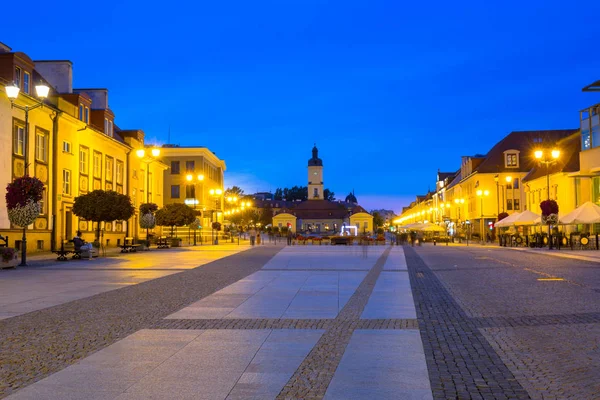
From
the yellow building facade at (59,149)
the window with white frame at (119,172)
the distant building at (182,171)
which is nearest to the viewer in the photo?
the yellow building facade at (59,149)

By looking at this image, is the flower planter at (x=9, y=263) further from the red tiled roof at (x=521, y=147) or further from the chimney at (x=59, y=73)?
the red tiled roof at (x=521, y=147)

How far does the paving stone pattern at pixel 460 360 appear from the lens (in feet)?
20.2

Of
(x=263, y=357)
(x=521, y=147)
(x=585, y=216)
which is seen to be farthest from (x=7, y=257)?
(x=521, y=147)

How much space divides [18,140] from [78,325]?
27.4m

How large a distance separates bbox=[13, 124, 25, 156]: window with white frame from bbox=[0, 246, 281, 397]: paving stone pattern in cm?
2042

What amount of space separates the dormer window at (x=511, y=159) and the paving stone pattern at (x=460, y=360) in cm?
7278

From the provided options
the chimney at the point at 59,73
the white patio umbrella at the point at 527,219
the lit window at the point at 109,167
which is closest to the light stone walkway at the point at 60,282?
the chimney at the point at 59,73

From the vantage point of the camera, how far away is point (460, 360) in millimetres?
7602

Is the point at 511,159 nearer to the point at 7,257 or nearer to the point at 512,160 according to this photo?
the point at 512,160

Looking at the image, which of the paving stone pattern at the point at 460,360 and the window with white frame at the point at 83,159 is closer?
the paving stone pattern at the point at 460,360

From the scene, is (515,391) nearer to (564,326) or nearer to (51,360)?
(564,326)

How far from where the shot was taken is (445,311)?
39.5 ft

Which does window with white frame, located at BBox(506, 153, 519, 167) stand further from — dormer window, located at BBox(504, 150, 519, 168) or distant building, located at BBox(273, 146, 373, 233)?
distant building, located at BBox(273, 146, 373, 233)

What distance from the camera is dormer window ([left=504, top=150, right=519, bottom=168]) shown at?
81.0m
